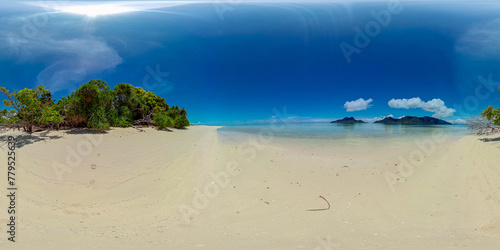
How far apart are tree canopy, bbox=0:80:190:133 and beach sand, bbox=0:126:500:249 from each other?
3573 millimetres

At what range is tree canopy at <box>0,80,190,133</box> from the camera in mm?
10609

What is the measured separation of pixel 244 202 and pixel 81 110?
1208 cm

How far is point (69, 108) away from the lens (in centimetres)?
1264

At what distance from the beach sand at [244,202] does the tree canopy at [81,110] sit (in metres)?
3.57

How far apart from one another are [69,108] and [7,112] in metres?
2.30

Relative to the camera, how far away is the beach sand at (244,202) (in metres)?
3.50

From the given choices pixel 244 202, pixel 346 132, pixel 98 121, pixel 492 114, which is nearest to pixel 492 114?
pixel 492 114

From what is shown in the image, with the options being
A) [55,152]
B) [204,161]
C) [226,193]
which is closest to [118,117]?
[55,152]

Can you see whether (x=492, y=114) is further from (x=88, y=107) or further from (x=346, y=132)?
(x=88, y=107)

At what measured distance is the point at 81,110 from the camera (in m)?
12.7

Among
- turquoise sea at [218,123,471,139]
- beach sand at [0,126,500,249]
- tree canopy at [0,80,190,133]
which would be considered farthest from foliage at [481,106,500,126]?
tree canopy at [0,80,190,133]

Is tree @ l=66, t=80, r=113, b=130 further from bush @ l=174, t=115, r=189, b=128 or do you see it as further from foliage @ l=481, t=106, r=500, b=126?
foliage @ l=481, t=106, r=500, b=126

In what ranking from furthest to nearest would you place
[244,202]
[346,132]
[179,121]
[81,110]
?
[179,121]
[346,132]
[81,110]
[244,202]

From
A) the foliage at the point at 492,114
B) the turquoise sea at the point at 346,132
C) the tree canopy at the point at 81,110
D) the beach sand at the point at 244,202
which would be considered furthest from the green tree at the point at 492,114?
the tree canopy at the point at 81,110
